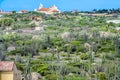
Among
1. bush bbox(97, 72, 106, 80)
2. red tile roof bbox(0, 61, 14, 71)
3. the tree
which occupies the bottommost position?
bush bbox(97, 72, 106, 80)

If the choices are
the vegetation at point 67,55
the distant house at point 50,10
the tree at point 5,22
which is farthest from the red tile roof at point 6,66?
the distant house at point 50,10

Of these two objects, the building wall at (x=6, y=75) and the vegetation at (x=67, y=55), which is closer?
the building wall at (x=6, y=75)

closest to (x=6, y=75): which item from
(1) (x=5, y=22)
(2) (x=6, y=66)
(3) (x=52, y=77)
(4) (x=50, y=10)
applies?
(2) (x=6, y=66)

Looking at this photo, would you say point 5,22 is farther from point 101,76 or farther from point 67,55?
point 101,76

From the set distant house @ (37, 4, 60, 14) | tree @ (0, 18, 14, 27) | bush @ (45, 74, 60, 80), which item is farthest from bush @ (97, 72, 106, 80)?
distant house @ (37, 4, 60, 14)

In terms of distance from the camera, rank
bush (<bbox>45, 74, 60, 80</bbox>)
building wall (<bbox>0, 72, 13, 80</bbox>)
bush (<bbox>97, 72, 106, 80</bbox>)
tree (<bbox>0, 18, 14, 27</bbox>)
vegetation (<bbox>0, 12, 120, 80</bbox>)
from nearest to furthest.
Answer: building wall (<bbox>0, 72, 13, 80</bbox>), bush (<bbox>45, 74, 60, 80</bbox>), bush (<bbox>97, 72, 106, 80</bbox>), vegetation (<bbox>0, 12, 120, 80</bbox>), tree (<bbox>0, 18, 14, 27</bbox>)

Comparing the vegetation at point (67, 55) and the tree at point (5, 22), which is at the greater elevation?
the tree at point (5, 22)

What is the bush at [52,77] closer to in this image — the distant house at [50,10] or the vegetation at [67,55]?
the vegetation at [67,55]

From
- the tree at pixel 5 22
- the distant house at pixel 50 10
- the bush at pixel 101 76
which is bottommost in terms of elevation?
the bush at pixel 101 76

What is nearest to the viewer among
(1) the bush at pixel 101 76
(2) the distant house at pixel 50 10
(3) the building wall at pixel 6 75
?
(3) the building wall at pixel 6 75

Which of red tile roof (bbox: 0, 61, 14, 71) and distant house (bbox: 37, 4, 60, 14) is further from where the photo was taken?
distant house (bbox: 37, 4, 60, 14)

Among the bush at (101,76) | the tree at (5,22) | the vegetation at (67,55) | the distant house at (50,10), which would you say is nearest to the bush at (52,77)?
the vegetation at (67,55)

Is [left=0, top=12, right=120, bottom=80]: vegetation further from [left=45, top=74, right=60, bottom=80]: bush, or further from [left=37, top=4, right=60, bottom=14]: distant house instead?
[left=37, top=4, right=60, bottom=14]: distant house

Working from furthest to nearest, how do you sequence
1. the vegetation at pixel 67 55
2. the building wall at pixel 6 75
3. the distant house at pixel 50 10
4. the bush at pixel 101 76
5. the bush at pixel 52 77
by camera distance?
the distant house at pixel 50 10 < the vegetation at pixel 67 55 < the bush at pixel 101 76 < the bush at pixel 52 77 < the building wall at pixel 6 75
